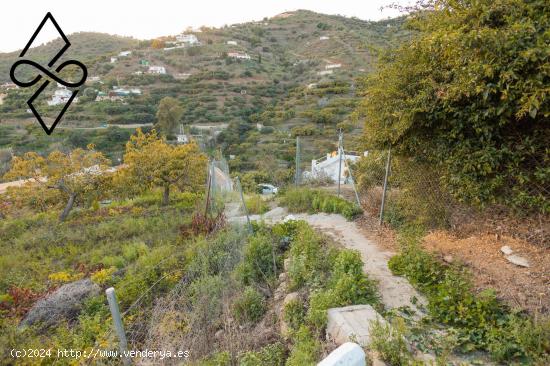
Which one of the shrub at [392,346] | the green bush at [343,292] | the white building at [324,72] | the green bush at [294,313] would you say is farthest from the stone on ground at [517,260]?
the white building at [324,72]

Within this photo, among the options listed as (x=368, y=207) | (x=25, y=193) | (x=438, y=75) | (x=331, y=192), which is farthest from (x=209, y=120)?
(x=438, y=75)

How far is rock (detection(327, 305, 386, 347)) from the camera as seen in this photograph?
3156 mm

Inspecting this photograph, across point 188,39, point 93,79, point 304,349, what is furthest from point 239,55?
point 304,349

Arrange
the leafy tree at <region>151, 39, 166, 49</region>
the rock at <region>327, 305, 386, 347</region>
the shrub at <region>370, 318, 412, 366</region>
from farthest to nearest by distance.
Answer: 1. the leafy tree at <region>151, 39, 166, 49</region>
2. the rock at <region>327, 305, 386, 347</region>
3. the shrub at <region>370, 318, 412, 366</region>

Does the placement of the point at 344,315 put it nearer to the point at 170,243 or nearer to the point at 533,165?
the point at 533,165

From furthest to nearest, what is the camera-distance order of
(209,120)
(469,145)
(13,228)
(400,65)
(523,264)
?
(209,120) → (13,228) → (400,65) → (469,145) → (523,264)

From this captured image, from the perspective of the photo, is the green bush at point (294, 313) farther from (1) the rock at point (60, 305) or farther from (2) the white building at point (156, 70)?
(2) the white building at point (156, 70)

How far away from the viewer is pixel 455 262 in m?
4.46

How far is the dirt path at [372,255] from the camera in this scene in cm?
412

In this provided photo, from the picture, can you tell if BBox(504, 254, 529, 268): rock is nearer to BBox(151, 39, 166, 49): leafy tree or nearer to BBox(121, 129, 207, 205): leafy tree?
BBox(121, 129, 207, 205): leafy tree

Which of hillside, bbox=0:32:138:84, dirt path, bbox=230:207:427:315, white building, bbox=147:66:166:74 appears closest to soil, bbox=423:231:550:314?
dirt path, bbox=230:207:427:315

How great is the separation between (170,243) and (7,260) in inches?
155

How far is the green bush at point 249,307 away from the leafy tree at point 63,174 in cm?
903

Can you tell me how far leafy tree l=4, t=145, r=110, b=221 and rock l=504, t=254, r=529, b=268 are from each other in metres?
11.7
